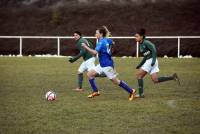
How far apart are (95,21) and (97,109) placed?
34538mm

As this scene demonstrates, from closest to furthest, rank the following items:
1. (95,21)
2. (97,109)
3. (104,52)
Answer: (97,109)
(104,52)
(95,21)

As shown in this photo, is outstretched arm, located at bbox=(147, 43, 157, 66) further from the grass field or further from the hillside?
the hillside

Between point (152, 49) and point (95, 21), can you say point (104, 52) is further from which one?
point (95, 21)

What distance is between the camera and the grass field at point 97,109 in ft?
31.6

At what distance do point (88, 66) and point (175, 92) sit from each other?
2.85 m

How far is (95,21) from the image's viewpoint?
4641cm

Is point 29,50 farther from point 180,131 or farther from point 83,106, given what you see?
point 180,131

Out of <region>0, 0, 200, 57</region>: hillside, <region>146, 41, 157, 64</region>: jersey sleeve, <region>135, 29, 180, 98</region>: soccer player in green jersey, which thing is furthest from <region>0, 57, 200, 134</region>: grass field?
<region>0, 0, 200, 57</region>: hillside

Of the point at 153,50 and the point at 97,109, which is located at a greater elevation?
the point at 153,50

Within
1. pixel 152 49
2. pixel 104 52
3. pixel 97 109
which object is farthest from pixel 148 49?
pixel 97 109

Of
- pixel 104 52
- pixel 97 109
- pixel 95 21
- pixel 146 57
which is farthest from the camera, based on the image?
pixel 95 21

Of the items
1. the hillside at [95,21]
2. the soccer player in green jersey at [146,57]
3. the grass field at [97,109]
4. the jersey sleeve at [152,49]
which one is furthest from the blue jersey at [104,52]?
the hillside at [95,21]

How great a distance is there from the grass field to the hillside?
76.7 feet

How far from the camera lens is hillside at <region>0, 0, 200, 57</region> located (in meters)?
43.9
